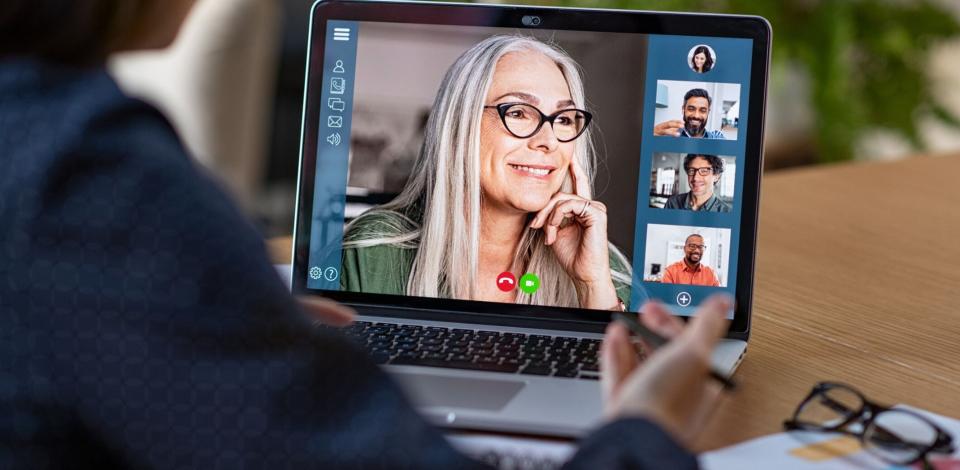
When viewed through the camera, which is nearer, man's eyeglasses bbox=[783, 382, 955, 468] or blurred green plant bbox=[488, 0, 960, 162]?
man's eyeglasses bbox=[783, 382, 955, 468]

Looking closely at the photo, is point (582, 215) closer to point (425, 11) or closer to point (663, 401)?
point (425, 11)

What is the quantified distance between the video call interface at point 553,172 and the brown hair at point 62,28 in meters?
0.41

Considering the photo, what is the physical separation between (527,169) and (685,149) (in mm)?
138

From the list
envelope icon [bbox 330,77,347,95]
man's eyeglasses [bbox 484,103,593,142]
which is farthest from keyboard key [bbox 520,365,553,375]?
envelope icon [bbox 330,77,347,95]

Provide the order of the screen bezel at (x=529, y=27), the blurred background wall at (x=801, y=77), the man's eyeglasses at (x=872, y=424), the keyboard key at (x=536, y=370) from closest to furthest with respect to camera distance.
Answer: the man's eyeglasses at (x=872, y=424), the keyboard key at (x=536, y=370), the screen bezel at (x=529, y=27), the blurred background wall at (x=801, y=77)

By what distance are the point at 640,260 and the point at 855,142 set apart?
2.03 m

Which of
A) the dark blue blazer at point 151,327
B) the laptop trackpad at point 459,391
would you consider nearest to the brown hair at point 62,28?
the dark blue blazer at point 151,327

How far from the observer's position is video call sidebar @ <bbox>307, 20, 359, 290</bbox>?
96cm

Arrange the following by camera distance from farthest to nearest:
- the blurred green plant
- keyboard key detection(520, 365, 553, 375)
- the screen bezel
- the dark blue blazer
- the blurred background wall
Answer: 1. the blurred green plant
2. the blurred background wall
3. the screen bezel
4. keyboard key detection(520, 365, 553, 375)
5. the dark blue blazer

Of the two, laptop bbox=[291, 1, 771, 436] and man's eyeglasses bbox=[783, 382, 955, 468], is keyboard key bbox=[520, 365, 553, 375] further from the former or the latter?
man's eyeglasses bbox=[783, 382, 955, 468]

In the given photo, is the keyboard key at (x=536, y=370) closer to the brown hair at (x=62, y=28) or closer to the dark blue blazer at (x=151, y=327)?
the dark blue blazer at (x=151, y=327)

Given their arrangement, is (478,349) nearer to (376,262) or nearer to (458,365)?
(458,365)

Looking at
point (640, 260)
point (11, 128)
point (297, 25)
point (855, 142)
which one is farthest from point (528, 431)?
point (297, 25)

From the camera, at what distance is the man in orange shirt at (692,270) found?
0.91 m
